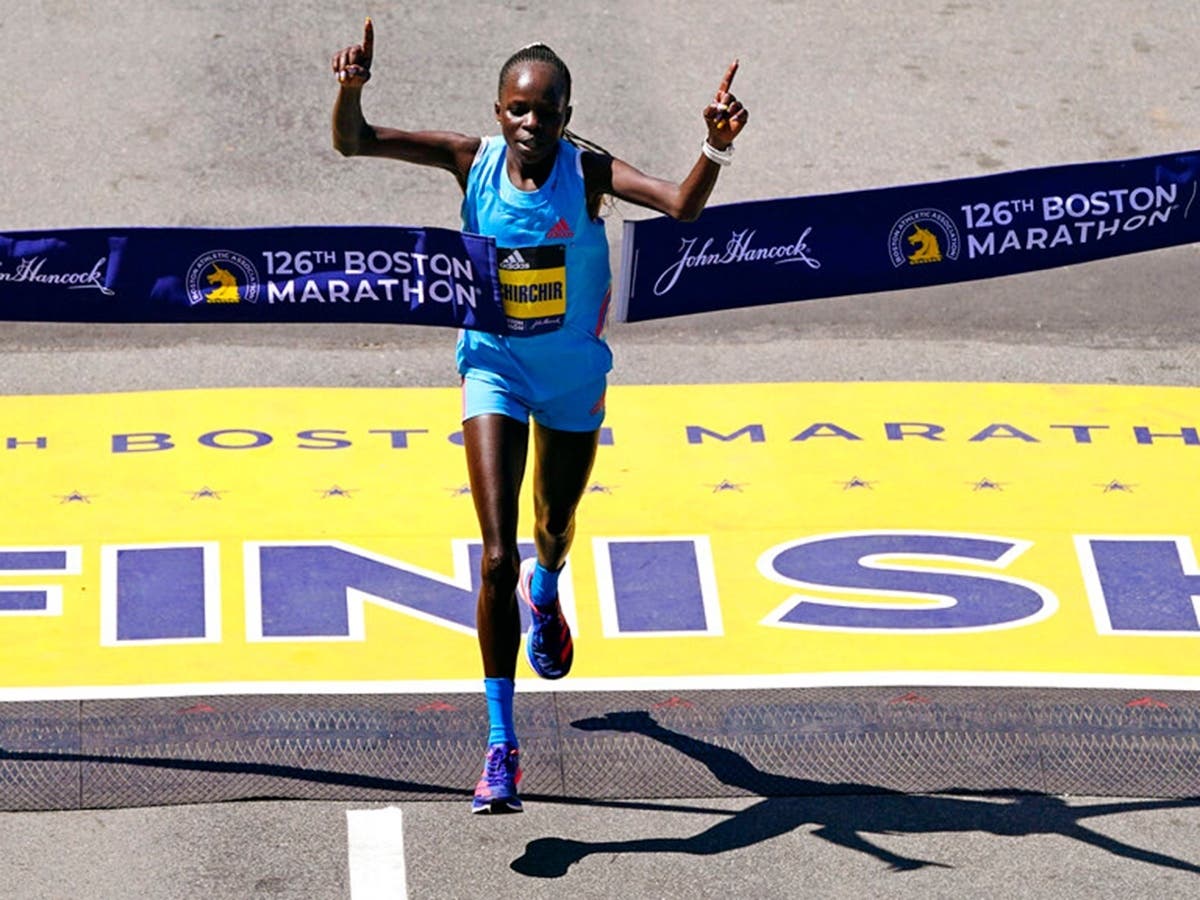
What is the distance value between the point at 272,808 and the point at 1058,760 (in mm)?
2931

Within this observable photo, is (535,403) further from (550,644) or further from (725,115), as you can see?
(725,115)

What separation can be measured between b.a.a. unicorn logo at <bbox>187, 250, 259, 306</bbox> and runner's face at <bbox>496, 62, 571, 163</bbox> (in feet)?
4.31

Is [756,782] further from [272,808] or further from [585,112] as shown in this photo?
[585,112]

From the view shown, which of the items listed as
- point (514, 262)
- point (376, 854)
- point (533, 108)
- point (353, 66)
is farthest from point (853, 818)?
point (353, 66)

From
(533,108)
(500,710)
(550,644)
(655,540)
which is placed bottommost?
(500,710)

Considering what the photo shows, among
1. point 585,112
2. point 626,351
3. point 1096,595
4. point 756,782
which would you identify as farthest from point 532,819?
point 585,112

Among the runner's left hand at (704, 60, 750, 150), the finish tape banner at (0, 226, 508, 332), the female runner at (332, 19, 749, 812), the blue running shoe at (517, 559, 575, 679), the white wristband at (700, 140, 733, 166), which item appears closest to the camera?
the runner's left hand at (704, 60, 750, 150)

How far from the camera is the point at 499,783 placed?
791cm

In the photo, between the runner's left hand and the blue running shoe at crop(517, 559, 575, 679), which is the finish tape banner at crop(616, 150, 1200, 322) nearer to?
the runner's left hand

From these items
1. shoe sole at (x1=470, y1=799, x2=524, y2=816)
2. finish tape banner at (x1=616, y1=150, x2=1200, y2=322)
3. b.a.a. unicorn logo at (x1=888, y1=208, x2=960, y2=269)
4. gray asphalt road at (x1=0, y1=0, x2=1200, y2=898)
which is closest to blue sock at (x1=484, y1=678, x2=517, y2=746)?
shoe sole at (x1=470, y1=799, x2=524, y2=816)

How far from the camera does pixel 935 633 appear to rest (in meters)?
9.43

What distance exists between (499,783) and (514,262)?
6.01 ft

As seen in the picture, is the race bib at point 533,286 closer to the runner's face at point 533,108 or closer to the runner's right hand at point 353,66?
the runner's face at point 533,108

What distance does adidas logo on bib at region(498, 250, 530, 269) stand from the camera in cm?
812
